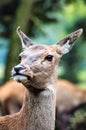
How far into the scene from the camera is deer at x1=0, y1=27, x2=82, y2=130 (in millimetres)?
8578

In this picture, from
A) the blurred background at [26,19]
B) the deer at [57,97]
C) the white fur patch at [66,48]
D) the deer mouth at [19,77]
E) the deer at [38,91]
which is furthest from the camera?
the blurred background at [26,19]

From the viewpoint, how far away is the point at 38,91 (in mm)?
8773

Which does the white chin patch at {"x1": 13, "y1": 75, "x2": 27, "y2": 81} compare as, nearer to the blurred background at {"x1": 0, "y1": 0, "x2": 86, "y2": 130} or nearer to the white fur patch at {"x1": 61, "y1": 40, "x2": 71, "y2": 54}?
the white fur patch at {"x1": 61, "y1": 40, "x2": 71, "y2": 54}

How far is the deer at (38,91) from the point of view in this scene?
8578 mm

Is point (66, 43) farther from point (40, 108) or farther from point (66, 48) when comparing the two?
point (40, 108)

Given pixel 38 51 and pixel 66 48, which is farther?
pixel 66 48

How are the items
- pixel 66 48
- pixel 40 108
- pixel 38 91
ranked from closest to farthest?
pixel 38 91
pixel 40 108
pixel 66 48

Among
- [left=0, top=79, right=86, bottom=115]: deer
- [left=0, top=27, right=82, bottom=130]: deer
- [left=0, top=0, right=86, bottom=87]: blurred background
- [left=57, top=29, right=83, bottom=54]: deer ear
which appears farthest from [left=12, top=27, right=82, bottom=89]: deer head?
[left=0, top=0, right=86, bottom=87]: blurred background

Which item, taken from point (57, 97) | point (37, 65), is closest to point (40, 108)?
point (37, 65)

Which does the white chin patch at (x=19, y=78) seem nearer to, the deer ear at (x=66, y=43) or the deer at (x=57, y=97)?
the deer ear at (x=66, y=43)

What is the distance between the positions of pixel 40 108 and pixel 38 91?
239 mm

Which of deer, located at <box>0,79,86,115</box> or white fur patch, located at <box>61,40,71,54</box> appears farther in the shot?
deer, located at <box>0,79,86,115</box>

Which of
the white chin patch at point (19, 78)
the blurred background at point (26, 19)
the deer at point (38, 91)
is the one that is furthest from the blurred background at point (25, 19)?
the white chin patch at point (19, 78)

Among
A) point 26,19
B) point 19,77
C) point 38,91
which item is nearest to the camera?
point 19,77
